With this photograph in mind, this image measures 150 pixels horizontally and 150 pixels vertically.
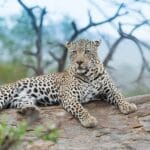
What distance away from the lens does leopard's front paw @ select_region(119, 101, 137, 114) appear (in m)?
7.67

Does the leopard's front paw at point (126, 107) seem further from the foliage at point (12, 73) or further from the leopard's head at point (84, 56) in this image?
the foliage at point (12, 73)

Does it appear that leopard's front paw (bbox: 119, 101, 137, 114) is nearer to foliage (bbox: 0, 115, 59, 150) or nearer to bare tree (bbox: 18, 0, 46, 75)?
foliage (bbox: 0, 115, 59, 150)

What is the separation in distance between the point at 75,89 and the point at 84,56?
477 millimetres

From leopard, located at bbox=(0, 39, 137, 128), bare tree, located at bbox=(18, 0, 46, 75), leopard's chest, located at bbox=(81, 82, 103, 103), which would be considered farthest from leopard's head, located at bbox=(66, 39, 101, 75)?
bare tree, located at bbox=(18, 0, 46, 75)

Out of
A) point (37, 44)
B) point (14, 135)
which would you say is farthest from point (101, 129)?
point (37, 44)

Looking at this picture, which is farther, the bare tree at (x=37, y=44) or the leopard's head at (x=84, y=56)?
the bare tree at (x=37, y=44)

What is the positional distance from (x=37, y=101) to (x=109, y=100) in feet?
3.39

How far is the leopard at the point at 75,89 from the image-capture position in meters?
7.64

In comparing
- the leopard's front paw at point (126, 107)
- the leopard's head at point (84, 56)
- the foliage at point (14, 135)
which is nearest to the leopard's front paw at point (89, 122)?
the leopard's front paw at point (126, 107)

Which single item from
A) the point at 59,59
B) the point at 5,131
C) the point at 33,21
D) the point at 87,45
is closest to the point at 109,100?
the point at 87,45

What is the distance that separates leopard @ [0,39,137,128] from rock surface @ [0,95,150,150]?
0.10 metres

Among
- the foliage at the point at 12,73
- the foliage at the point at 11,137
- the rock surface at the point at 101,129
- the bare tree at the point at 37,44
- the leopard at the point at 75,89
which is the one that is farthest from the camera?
the foliage at the point at 12,73

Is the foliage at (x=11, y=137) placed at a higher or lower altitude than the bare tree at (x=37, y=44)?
lower

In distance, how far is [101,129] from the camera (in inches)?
294
